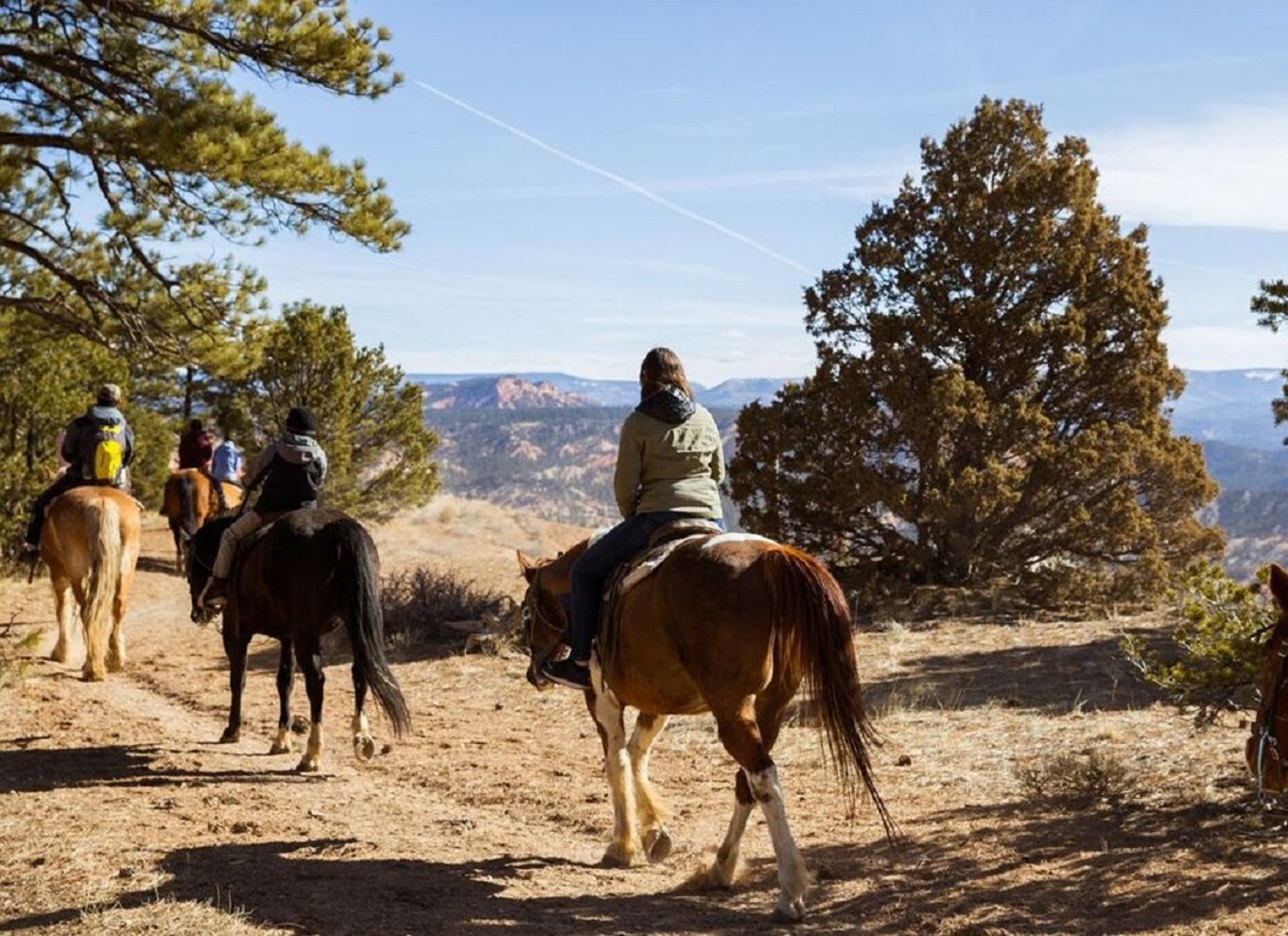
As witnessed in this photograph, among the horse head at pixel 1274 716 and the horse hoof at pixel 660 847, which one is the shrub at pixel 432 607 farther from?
the horse head at pixel 1274 716

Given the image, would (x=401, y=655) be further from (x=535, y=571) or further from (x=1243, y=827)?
(x=1243, y=827)

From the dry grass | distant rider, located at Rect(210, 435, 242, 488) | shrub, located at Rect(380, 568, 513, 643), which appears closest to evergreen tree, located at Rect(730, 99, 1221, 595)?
shrub, located at Rect(380, 568, 513, 643)

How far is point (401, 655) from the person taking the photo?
15039 mm

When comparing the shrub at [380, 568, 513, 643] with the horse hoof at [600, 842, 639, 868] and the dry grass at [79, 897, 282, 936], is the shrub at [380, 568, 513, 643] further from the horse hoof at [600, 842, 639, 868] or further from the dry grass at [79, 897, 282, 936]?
the dry grass at [79, 897, 282, 936]

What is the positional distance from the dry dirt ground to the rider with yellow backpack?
214 centimetres

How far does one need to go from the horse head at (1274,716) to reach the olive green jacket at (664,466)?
282 centimetres

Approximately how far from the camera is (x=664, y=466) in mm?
6605

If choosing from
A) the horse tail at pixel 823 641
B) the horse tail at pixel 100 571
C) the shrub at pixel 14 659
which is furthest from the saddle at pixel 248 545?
the horse tail at pixel 823 641

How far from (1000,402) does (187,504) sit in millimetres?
12222

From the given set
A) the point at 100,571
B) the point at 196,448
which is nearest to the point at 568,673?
the point at 100,571

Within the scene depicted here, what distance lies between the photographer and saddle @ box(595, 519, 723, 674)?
20.8ft

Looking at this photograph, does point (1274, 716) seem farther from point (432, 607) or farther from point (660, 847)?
point (432, 607)

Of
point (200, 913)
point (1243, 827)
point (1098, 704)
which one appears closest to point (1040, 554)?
point (1098, 704)

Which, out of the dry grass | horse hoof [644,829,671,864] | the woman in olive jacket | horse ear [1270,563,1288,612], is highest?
the woman in olive jacket
